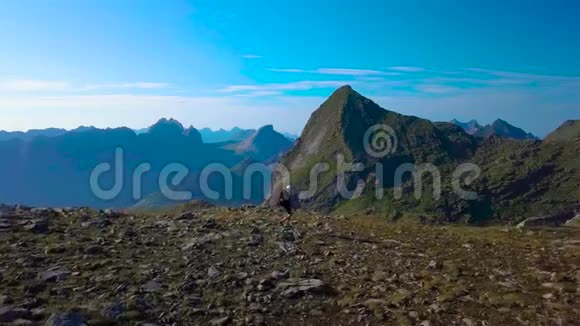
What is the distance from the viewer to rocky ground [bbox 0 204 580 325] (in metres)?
13.1

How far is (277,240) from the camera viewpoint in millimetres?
21031

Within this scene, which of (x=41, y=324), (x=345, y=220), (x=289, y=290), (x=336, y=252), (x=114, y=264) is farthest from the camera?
(x=345, y=220)

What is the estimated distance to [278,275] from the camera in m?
16.0

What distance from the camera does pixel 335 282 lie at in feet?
51.3

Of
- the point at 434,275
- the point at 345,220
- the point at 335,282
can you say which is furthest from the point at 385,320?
the point at 345,220

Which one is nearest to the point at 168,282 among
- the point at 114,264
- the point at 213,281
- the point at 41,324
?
the point at 213,281

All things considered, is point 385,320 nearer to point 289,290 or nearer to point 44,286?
point 289,290

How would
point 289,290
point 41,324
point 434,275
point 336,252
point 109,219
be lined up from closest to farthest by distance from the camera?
point 41,324
point 289,290
point 434,275
point 336,252
point 109,219

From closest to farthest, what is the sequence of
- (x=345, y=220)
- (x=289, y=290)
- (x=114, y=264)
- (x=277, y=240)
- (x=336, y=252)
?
(x=289, y=290), (x=114, y=264), (x=336, y=252), (x=277, y=240), (x=345, y=220)

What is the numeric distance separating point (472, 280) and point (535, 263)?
11.8ft

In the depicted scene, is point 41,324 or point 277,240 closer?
point 41,324

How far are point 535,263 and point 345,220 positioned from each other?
12087 millimetres

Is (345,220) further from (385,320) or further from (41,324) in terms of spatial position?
(41,324)

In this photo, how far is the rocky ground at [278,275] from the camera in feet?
43.1
